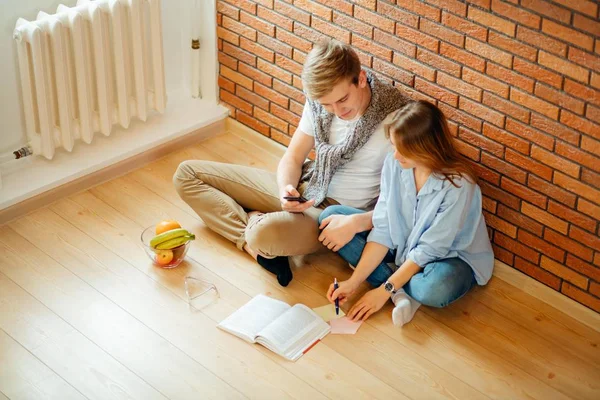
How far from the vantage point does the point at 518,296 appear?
2.81 m

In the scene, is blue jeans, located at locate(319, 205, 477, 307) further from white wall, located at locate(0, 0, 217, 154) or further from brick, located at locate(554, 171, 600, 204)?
white wall, located at locate(0, 0, 217, 154)

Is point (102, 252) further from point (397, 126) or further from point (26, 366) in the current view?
point (397, 126)

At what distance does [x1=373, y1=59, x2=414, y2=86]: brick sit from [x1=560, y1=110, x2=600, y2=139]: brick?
56 centimetres

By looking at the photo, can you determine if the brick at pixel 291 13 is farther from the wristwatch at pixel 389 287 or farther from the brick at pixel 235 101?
the wristwatch at pixel 389 287

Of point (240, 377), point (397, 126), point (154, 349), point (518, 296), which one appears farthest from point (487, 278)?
point (154, 349)

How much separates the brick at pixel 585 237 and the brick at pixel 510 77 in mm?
451

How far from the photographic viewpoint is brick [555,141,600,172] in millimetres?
2459

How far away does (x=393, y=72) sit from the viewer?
9.44ft

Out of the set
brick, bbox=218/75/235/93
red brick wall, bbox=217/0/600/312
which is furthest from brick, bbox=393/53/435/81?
brick, bbox=218/75/235/93

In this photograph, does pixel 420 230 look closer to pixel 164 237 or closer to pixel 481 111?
pixel 481 111

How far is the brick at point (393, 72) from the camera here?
284cm

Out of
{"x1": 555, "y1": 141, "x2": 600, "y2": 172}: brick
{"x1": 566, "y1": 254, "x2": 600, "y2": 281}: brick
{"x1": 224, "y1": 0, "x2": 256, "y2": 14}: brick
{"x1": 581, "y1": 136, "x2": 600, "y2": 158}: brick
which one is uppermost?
{"x1": 224, "y1": 0, "x2": 256, "y2": 14}: brick

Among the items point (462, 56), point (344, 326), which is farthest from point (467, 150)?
point (344, 326)

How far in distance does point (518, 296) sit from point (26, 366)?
5.10 ft
